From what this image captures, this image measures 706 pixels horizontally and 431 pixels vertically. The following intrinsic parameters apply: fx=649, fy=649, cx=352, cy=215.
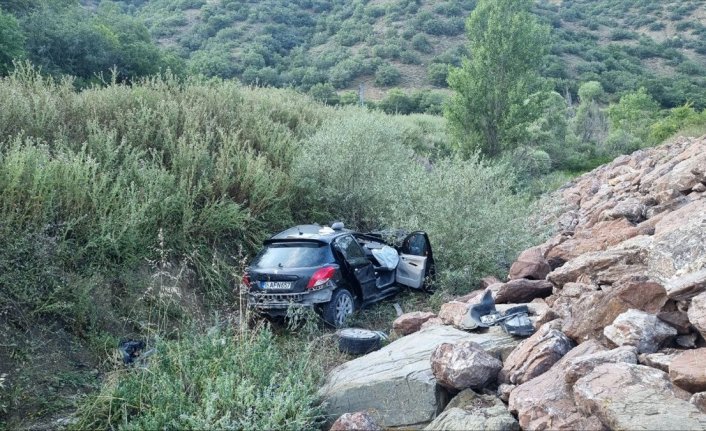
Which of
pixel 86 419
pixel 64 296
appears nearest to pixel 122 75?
pixel 64 296

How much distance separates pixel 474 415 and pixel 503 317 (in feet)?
6.43

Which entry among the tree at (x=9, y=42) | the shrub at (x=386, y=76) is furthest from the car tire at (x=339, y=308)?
the shrub at (x=386, y=76)

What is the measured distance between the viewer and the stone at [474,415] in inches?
191

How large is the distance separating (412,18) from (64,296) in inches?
2037

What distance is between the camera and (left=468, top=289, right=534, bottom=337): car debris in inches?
256

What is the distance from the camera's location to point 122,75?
63.7 feet

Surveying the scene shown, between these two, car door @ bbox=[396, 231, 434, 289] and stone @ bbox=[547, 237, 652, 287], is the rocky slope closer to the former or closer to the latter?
stone @ bbox=[547, 237, 652, 287]

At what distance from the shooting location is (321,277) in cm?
862

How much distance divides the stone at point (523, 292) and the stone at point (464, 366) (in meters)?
2.04

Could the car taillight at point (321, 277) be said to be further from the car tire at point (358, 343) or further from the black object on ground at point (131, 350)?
the black object on ground at point (131, 350)

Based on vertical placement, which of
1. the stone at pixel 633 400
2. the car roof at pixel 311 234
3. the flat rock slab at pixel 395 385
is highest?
the stone at pixel 633 400

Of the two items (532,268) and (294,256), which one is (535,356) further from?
(294,256)

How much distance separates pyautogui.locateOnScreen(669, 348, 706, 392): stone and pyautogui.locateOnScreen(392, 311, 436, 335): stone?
3.58 metres

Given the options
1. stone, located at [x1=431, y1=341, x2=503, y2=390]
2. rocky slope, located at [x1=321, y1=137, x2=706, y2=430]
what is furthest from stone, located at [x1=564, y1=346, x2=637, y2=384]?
stone, located at [x1=431, y1=341, x2=503, y2=390]
